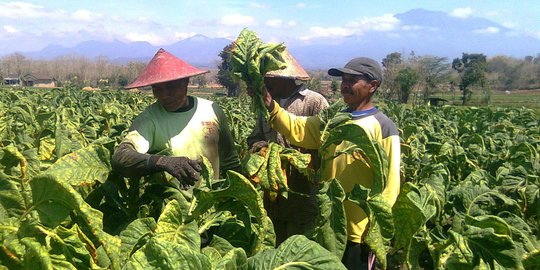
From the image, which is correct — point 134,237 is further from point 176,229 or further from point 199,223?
point 199,223

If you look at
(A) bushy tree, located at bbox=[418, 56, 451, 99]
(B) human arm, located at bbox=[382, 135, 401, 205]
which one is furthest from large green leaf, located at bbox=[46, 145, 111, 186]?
(A) bushy tree, located at bbox=[418, 56, 451, 99]

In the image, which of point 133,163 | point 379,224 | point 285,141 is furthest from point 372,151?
point 285,141

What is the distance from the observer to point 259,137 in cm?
363

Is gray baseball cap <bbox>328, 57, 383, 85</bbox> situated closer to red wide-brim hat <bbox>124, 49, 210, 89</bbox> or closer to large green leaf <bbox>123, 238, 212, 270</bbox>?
red wide-brim hat <bbox>124, 49, 210, 89</bbox>

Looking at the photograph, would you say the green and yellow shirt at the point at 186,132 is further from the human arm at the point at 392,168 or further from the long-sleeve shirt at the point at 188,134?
the human arm at the point at 392,168

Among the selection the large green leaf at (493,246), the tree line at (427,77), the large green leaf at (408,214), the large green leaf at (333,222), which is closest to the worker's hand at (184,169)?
the large green leaf at (333,222)

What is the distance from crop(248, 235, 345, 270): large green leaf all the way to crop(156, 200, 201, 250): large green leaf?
11.8 inches

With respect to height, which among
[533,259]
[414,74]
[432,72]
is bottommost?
[432,72]

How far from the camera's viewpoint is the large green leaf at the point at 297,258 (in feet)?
4.97

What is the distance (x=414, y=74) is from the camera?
51.3 meters

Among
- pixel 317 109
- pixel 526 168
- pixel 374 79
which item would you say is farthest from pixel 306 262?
pixel 526 168

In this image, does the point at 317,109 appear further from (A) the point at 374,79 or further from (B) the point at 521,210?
(B) the point at 521,210

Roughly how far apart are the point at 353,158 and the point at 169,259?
1.94 m

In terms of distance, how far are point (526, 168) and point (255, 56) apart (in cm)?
387
